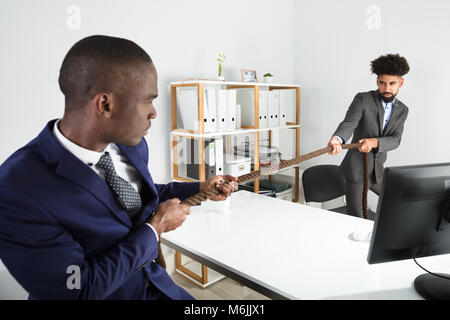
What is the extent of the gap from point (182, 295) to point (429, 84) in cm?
286

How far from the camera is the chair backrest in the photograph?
2678 mm

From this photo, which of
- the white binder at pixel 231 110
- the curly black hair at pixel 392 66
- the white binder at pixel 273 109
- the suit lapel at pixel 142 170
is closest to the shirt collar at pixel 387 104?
the curly black hair at pixel 392 66

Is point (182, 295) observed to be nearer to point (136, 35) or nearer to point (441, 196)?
point (441, 196)

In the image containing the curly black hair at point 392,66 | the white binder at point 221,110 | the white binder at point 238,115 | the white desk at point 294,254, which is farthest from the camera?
the white binder at point 238,115

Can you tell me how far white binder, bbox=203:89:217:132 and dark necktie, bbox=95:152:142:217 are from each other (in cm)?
155

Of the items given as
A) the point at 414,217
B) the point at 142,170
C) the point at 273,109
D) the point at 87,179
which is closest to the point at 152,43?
the point at 273,109

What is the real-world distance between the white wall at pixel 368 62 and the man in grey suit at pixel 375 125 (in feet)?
1.89

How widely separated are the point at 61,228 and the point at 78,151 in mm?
231

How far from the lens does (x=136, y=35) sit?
8.25 feet

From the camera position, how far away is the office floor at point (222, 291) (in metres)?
2.52

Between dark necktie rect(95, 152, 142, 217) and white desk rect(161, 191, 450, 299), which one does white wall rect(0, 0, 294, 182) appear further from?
dark necktie rect(95, 152, 142, 217)

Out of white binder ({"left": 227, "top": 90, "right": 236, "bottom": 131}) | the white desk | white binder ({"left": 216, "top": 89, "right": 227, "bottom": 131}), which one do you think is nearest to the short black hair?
the white desk

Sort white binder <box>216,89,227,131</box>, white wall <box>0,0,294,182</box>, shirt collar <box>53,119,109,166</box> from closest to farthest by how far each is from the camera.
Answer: shirt collar <box>53,119,109,166</box>, white wall <box>0,0,294,182</box>, white binder <box>216,89,227,131</box>

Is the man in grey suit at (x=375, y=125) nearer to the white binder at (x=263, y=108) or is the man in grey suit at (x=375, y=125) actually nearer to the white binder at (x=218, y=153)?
the white binder at (x=263, y=108)
